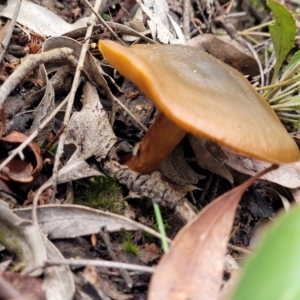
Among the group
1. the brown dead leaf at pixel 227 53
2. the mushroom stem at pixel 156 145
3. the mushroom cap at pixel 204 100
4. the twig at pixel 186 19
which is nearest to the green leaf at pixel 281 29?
the brown dead leaf at pixel 227 53

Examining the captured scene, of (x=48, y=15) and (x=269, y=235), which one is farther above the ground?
(x=269, y=235)

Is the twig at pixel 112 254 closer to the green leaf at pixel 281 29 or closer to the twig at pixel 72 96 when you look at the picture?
the twig at pixel 72 96

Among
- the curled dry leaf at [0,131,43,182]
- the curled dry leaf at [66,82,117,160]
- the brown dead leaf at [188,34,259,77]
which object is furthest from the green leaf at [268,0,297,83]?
the curled dry leaf at [0,131,43,182]

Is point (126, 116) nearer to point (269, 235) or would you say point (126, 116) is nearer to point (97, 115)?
point (97, 115)

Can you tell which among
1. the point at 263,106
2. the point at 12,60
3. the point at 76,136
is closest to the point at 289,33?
the point at 263,106

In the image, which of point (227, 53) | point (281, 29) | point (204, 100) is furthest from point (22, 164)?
point (227, 53)

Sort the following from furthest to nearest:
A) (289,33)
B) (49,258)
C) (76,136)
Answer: (289,33) < (76,136) < (49,258)

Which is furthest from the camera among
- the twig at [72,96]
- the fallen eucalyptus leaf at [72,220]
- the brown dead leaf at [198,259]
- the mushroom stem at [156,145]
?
the mushroom stem at [156,145]
